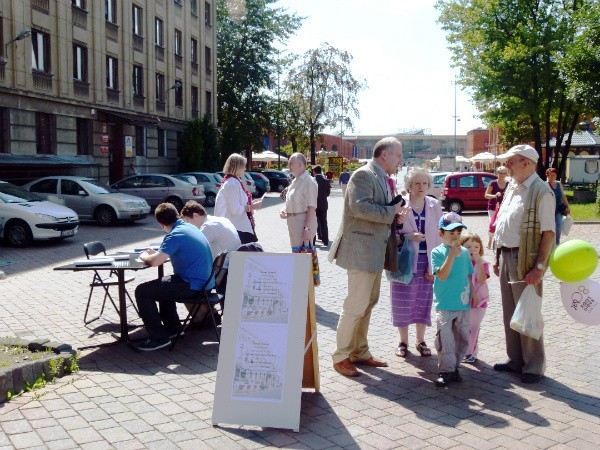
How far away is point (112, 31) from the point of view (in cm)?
3069

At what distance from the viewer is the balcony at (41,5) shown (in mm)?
24547

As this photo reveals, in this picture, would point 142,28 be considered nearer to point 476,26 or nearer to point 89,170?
point 89,170

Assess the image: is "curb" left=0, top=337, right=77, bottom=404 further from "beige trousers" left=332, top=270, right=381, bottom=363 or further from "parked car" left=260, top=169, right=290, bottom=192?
"parked car" left=260, top=169, right=290, bottom=192

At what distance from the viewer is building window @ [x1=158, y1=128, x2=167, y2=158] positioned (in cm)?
3762

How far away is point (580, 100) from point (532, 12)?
348 inches

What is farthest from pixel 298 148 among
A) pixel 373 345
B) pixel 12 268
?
pixel 373 345

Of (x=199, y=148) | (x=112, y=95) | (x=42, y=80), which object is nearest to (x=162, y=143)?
(x=199, y=148)

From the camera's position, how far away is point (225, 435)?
14.9ft

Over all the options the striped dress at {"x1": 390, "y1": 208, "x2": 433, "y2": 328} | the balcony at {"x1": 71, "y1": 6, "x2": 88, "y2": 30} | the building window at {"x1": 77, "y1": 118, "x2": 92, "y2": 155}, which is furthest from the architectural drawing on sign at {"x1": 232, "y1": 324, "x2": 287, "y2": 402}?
the balcony at {"x1": 71, "y1": 6, "x2": 88, "y2": 30}

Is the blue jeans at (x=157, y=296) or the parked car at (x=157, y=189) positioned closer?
the blue jeans at (x=157, y=296)

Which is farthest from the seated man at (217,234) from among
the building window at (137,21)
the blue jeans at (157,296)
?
the building window at (137,21)

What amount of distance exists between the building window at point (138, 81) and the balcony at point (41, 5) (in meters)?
8.24

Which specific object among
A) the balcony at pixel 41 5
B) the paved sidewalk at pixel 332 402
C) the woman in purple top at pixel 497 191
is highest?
the balcony at pixel 41 5

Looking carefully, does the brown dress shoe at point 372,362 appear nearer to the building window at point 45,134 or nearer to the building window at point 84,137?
the building window at point 45,134
